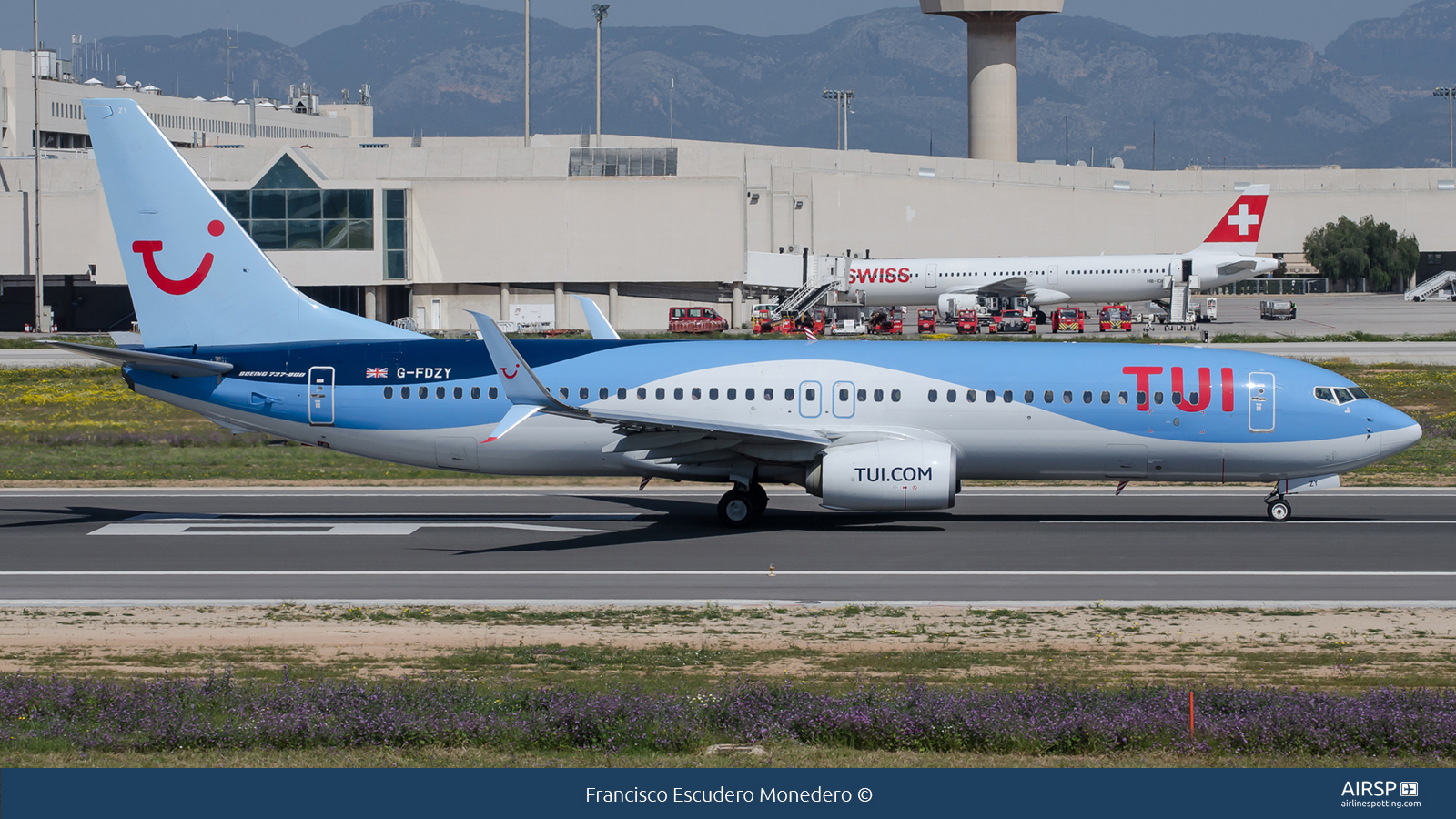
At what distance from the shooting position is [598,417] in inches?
1043

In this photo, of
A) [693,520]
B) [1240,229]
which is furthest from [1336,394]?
[1240,229]

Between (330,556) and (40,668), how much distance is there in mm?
8895

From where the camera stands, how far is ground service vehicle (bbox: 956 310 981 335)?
9225 centimetres

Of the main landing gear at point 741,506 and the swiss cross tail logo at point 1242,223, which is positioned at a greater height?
the swiss cross tail logo at point 1242,223

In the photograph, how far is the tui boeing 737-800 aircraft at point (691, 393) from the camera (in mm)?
28594

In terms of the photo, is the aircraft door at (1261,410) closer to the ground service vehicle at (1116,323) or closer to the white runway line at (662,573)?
the white runway line at (662,573)

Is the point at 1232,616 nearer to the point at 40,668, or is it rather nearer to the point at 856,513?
the point at 856,513

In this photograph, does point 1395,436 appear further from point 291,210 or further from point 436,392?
point 291,210

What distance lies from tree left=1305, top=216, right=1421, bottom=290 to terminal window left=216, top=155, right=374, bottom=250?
101 m

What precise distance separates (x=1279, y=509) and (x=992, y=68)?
12725cm

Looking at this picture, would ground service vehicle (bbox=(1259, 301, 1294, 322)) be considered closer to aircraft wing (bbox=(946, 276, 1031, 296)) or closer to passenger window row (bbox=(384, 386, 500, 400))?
aircraft wing (bbox=(946, 276, 1031, 296))

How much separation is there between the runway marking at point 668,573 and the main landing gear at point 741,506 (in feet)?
14.5

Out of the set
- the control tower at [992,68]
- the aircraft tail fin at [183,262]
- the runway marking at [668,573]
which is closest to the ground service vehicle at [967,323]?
the control tower at [992,68]

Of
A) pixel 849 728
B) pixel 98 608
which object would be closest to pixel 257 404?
pixel 98 608
